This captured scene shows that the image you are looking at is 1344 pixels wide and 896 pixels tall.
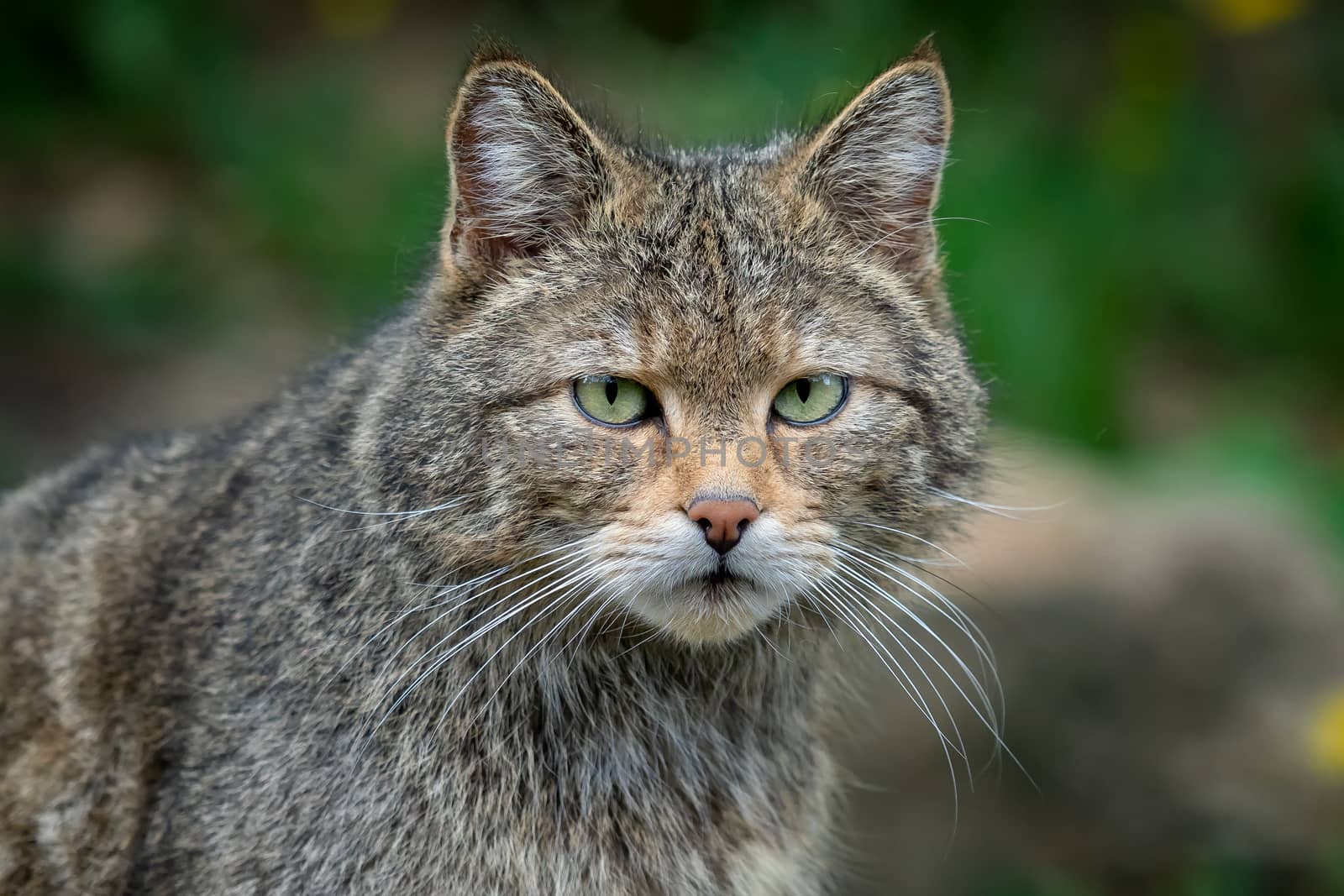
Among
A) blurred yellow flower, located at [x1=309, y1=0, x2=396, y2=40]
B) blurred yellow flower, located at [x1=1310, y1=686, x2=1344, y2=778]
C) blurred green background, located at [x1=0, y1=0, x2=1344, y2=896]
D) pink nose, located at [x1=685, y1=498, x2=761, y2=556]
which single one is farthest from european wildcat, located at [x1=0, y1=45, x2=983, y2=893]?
blurred yellow flower, located at [x1=309, y1=0, x2=396, y2=40]

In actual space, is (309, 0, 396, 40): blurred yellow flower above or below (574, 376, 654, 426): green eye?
above

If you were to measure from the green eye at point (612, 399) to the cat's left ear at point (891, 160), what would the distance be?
0.66 m

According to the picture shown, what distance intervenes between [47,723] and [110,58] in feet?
14.8

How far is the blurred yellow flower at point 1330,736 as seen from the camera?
502 cm

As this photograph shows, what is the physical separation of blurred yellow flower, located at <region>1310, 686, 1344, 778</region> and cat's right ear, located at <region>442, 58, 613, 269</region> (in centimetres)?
353

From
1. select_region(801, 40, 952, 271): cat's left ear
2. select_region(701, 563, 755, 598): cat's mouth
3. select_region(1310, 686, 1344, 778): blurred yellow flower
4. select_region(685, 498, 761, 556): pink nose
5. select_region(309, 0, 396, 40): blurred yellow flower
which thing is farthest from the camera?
select_region(309, 0, 396, 40): blurred yellow flower

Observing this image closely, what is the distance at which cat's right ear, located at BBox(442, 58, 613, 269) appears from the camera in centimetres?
293

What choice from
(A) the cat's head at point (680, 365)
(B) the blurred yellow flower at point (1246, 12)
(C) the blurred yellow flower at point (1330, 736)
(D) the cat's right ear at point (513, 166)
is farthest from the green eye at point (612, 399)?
(B) the blurred yellow flower at point (1246, 12)

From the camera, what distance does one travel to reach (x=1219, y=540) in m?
5.39

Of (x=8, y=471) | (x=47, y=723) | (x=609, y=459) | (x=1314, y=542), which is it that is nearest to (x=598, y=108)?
(x=609, y=459)

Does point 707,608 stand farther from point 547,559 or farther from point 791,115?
point 791,115

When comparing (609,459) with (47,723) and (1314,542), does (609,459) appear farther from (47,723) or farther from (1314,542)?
(1314,542)

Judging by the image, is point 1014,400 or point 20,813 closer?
point 20,813

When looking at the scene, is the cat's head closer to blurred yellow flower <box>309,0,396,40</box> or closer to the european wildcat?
the european wildcat
